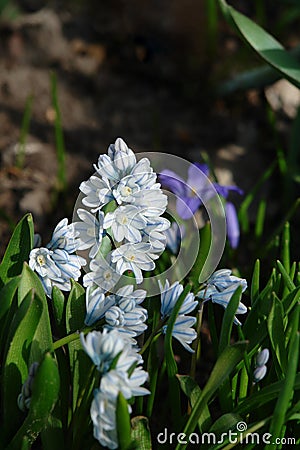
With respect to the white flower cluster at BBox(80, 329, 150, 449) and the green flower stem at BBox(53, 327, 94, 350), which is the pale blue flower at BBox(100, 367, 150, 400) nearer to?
the white flower cluster at BBox(80, 329, 150, 449)

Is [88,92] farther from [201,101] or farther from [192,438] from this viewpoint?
[192,438]

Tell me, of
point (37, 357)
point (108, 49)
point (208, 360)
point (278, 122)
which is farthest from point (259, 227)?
point (108, 49)

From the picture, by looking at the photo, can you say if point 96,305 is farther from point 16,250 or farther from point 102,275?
point 16,250

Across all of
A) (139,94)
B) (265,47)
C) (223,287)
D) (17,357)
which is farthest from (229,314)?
(139,94)

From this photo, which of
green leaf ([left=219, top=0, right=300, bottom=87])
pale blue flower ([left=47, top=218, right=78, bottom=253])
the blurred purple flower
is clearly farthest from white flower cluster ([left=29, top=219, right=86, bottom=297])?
green leaf ([left=219, top=0, right=300, bottom=87])

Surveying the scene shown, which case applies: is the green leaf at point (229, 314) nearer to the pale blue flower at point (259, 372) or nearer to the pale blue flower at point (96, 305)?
the pale blue flower at point (259, 372)

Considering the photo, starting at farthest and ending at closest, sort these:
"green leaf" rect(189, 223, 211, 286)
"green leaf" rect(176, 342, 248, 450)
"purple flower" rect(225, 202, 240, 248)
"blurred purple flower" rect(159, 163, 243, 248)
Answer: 1. "purple flower" rect(225, 202, 240, 248)
2. "blurred purple flower" rect(159, 163, 243, 248)
3. "green leaf" rect(189, 223, 211, 286)
4. "green leaf" rect(176, 342, 248, 450)

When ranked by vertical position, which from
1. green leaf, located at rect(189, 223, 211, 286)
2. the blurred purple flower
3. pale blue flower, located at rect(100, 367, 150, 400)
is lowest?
the blurred purple flower
